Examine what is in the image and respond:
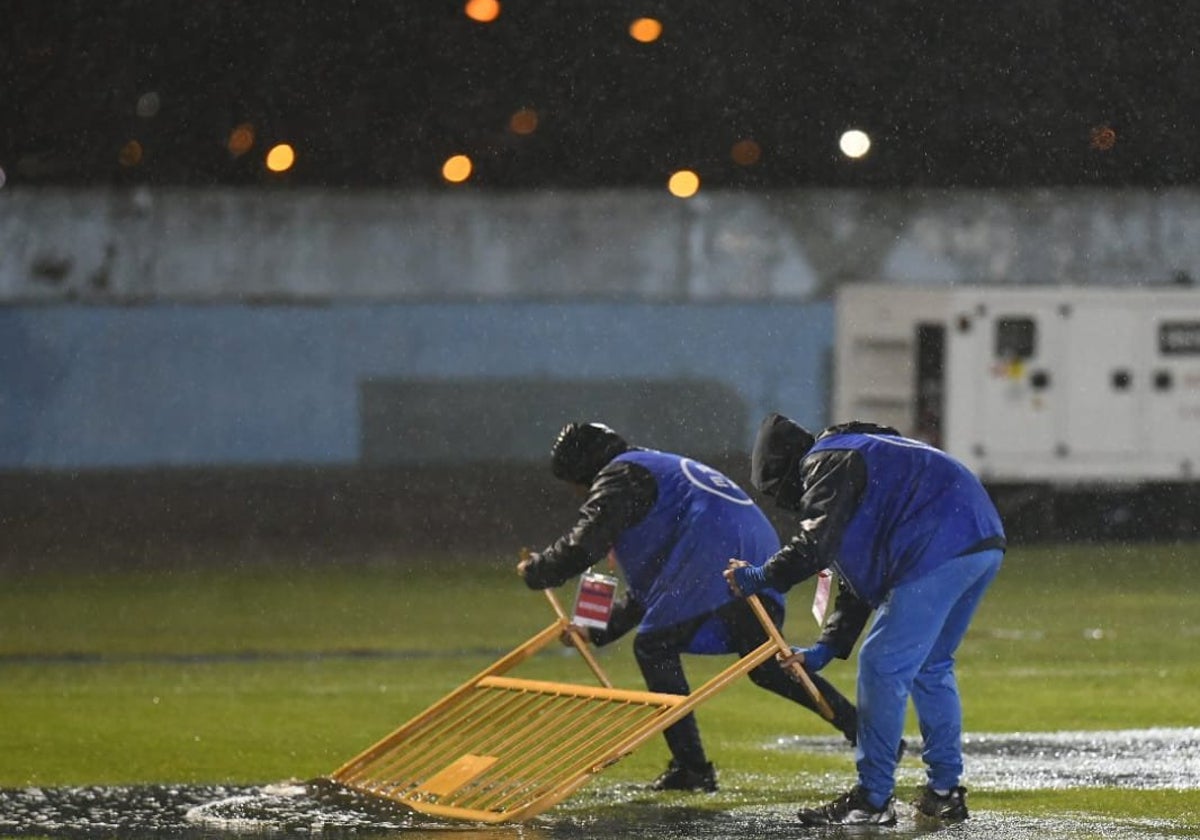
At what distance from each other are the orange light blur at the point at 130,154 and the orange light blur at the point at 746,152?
845cm

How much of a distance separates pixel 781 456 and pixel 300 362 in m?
26.7

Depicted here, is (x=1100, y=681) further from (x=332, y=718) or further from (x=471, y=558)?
(x=471, y=558)

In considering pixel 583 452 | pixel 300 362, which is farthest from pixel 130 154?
pixel 583 452

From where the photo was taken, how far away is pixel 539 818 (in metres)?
8.71

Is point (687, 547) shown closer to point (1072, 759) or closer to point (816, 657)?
point (816, 657)

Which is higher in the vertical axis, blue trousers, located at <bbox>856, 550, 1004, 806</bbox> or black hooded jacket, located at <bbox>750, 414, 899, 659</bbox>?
black hooded jacket, located at <bbox>750, 414, 899, 659</bbox>

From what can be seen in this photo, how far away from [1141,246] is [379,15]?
35.7ft

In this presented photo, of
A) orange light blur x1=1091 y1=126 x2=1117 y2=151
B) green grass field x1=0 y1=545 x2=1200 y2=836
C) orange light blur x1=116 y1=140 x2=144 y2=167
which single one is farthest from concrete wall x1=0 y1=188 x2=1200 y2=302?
green grass field x1=0 y1=545 x2=1200 y2=836

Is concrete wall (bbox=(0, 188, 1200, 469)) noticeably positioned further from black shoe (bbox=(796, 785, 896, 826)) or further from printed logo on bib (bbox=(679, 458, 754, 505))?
black shoe (bbox=(796, 785, 896, 826))

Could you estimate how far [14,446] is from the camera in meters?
34.7

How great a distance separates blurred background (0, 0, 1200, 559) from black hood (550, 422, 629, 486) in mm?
19493

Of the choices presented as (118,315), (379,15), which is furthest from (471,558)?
(118,315)

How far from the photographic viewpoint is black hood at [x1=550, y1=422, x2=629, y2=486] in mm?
9531

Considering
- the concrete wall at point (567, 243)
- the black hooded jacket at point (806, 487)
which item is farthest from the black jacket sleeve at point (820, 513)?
the concrete wall at point (567, 243)
